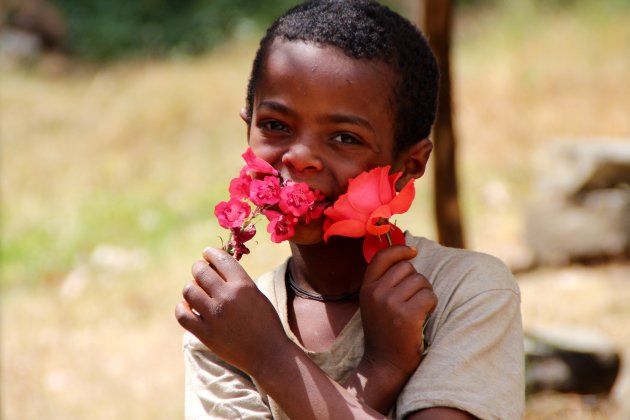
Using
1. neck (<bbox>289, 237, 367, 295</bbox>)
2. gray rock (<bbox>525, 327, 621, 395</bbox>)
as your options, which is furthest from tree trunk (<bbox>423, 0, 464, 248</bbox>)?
neck (<bbox>289, 237, 367, 295</bbox>)

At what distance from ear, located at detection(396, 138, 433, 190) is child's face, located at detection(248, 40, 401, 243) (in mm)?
117

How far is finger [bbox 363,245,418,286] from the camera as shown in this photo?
1801 millimetres

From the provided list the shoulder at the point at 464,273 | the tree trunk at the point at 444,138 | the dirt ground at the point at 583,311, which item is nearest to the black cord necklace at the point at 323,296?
the shoulder at the point at 464,273

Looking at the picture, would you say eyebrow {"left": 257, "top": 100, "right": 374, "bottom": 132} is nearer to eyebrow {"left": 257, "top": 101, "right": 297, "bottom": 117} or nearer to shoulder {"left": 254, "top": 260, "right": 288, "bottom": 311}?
eyebrow {"left": 257, "top": 101, "right": 297, "bottom": 117}

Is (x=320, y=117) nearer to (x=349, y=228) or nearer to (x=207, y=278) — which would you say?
(x=349, y=228)

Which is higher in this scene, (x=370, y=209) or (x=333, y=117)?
(x=333, y=117)

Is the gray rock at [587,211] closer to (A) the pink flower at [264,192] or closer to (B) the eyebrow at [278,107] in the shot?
(B) the eyebrow at [278,107]

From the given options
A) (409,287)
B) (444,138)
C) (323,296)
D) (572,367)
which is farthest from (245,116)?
(572,367)

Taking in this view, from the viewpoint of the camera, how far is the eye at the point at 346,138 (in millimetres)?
1972

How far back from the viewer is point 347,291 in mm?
2145

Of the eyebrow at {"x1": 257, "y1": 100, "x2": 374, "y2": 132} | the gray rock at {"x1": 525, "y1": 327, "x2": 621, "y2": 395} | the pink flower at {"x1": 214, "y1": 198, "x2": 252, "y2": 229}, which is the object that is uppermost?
the eyebrow at {"x1": 257, "y1": 100, "x2": 374, "y2": 132}

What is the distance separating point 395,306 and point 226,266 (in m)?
0.33

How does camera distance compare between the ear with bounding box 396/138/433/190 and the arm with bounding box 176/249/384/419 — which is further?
the ear with bounding box 396/138/433/190

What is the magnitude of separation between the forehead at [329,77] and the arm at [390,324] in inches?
14.1
